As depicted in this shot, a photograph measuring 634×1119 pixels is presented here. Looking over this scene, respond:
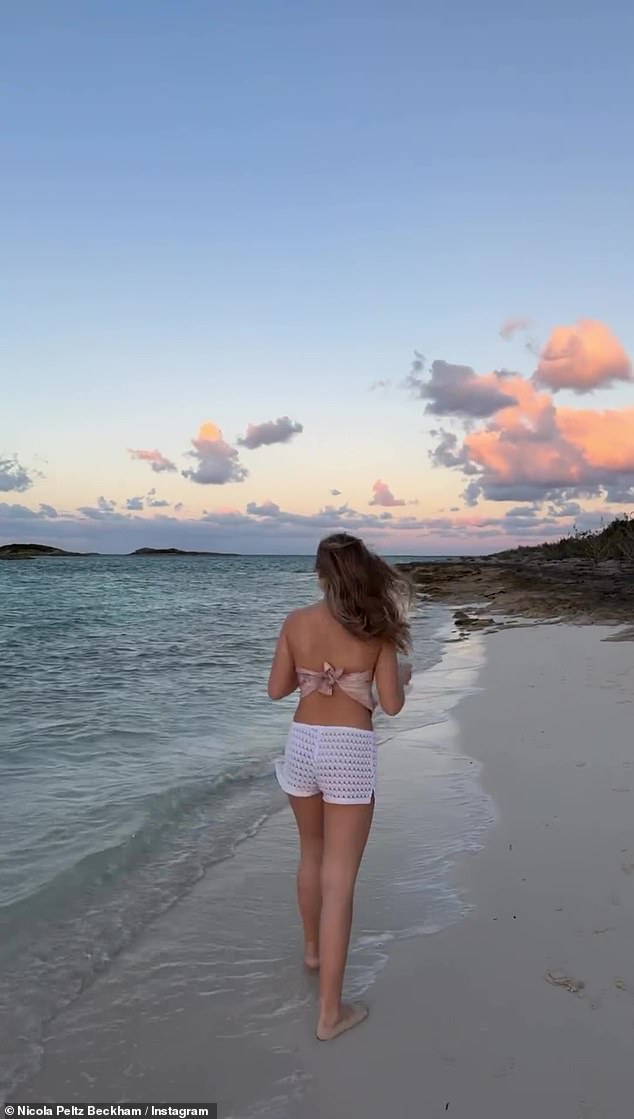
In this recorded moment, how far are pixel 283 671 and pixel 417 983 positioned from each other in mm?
1622

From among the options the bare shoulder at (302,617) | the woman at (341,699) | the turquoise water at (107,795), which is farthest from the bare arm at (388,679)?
the turquoise water at (107,795)

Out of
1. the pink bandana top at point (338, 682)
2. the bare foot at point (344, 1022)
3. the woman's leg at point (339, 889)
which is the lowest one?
the bare foot at point (344, 1022)

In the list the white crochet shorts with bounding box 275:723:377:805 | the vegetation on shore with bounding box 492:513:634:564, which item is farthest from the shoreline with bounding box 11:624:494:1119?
the vegetation on shore with bounding box 492:513:634:564

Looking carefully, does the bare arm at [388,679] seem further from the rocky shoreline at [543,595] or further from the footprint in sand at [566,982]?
the rocky shoreline at [543,595]

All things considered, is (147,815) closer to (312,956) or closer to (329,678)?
(312,956)

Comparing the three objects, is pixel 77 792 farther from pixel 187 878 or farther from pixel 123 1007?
pixel 123 1007

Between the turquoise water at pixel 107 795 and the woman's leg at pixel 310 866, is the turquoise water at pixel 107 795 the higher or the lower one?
the lower one

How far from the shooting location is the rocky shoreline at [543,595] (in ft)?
68.1

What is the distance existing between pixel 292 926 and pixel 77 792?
321 centimetres

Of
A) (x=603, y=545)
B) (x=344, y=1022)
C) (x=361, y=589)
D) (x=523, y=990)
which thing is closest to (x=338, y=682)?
(x=361, y=589)

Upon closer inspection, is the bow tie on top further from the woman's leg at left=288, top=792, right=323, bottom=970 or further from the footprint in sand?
the footprint in sand

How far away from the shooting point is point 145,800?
698 cm

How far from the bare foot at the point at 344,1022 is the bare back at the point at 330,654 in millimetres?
1222

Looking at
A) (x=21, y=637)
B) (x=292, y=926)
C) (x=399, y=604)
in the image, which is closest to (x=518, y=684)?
(x=292, y=926)
